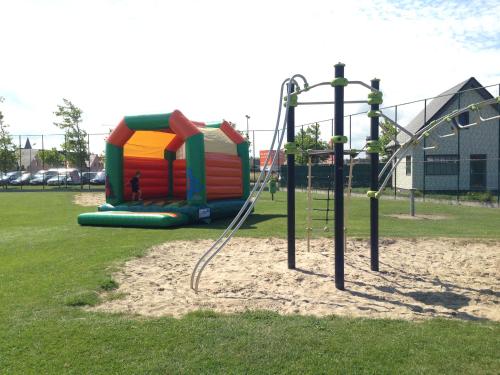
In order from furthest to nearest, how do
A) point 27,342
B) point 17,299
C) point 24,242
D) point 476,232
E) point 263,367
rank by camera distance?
point 476,232 → point 24,242 → point 17,299 → point 27,342 → point 263,367

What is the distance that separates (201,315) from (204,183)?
27.7ft

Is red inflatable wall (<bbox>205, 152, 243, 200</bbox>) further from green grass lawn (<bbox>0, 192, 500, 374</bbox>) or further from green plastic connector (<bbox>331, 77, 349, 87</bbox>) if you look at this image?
green plastic connector (<bbox>331, 77, 349, 87</bbox>)

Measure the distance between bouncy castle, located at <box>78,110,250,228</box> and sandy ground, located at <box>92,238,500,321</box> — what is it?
4.22m

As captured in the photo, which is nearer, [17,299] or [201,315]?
[201,315]

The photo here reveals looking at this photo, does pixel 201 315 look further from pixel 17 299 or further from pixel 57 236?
pixel 57 236

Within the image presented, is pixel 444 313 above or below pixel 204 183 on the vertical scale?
below

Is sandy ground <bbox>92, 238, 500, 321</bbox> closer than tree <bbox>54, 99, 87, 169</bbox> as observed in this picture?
Yes

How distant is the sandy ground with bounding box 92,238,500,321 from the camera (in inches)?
188

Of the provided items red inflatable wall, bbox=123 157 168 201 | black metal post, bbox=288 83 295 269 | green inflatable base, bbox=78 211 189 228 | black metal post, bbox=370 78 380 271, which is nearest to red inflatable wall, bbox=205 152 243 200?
green inflatable base, bbox=78 211 189 228

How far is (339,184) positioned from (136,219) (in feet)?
24.8

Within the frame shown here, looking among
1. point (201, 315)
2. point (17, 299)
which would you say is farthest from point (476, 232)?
point (17, 299)

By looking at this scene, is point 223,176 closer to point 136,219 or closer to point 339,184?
point 136,219

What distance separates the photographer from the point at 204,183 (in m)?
12.7

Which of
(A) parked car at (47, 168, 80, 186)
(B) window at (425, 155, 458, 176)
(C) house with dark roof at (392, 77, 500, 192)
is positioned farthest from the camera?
(A) parked car at (47, 168, 80, 186)
